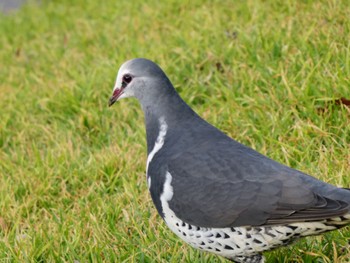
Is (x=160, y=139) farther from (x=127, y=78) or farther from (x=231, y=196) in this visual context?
(x=231, y=196)

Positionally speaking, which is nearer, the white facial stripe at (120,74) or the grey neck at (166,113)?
the grey neck at (166,113)

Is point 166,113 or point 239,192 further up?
point 166,113

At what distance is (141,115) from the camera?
6477mm

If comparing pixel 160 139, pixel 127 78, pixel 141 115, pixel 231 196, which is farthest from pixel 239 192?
pixel 141 115

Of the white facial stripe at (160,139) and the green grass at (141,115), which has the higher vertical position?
the white facial stripe at (160,139)

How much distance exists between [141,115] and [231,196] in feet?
8.46

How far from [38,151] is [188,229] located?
253cm

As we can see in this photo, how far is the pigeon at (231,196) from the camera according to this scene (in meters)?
3.80

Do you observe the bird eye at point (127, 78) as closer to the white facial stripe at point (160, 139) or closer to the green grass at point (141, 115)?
the white facial stripe at point (160, 139)

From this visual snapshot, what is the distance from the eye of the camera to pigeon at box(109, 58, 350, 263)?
3.80m

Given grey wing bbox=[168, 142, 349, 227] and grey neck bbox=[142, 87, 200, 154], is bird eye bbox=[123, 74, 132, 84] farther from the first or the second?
grey wing bbox=[168, 142, 349, 227]

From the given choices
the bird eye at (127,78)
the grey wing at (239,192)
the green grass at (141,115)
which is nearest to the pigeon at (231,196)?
the grey wing at (239,192)

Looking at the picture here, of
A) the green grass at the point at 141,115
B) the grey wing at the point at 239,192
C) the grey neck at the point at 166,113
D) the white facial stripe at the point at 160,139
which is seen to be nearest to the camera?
the grey wing at the point at 239,192

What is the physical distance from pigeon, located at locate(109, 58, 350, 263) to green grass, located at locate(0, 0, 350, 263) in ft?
1.15
